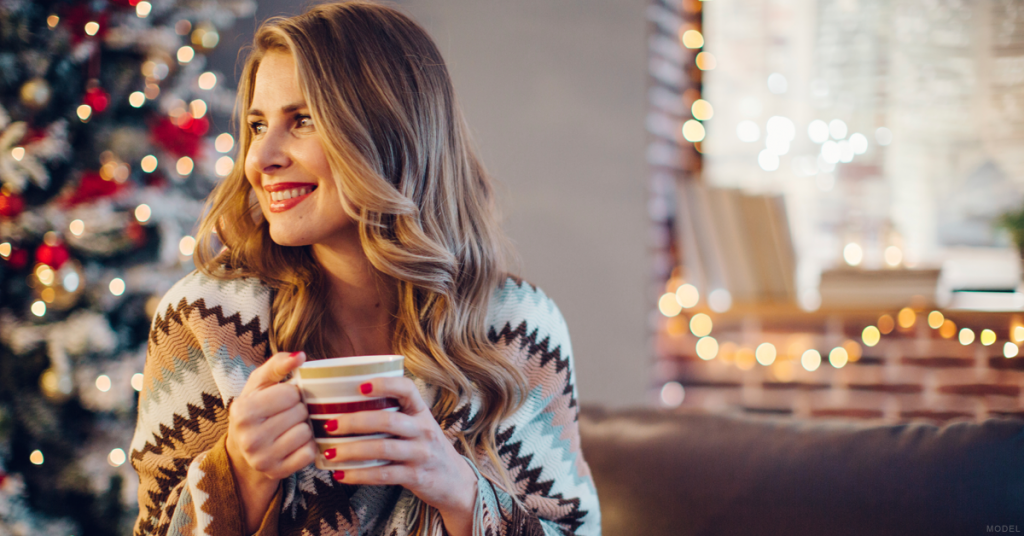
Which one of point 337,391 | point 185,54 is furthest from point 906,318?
point 185,54

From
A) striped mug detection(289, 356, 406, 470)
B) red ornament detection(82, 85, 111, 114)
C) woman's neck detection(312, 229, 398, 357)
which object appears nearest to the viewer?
striped mug detection(289, 356, 406, 470)

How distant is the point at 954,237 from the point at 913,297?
354 millimetres

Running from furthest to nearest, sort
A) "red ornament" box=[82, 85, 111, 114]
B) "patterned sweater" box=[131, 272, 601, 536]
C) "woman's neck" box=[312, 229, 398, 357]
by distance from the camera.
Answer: "red ornament" box=[82, 85, 111, 114], "woman's neck" box=[312, 229, 398, 357], "patterned sweater" box=[131, 272, 601, 536]

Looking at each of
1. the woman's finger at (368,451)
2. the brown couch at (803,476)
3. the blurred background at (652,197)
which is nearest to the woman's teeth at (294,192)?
the woman's finger at (368,451)

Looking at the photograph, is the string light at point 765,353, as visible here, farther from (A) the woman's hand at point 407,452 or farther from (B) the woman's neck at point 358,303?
(A) the woman's hand at point 407,452

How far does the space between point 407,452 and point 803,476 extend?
79 centimetres

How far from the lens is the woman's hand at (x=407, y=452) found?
738 millimetres

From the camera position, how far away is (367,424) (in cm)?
73

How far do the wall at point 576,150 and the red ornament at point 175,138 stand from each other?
3.08ft

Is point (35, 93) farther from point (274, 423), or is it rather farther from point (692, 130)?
point (692, 130)

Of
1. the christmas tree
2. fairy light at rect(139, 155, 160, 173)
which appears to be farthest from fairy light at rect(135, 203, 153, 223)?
fairy light at rect(139, 155, 160, 173)

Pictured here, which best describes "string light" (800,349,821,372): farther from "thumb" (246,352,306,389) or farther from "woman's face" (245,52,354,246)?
"thumb" (246,352,306,389)

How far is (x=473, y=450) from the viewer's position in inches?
46.5

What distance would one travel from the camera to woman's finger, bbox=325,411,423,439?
2.39ft
